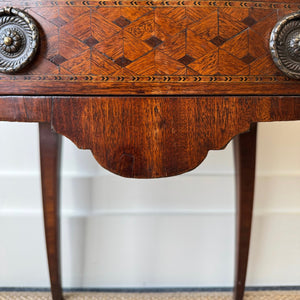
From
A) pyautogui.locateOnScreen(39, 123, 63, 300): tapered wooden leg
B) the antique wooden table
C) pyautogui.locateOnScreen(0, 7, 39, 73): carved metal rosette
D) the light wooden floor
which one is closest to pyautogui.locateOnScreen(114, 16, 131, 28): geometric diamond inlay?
the antique wooden table

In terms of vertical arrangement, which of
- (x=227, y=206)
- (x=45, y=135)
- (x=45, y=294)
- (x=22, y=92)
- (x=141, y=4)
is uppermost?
(x=141, y=4)

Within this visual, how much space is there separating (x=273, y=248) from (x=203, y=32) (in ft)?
2.53

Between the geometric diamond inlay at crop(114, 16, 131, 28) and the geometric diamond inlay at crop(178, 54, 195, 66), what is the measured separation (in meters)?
0.08

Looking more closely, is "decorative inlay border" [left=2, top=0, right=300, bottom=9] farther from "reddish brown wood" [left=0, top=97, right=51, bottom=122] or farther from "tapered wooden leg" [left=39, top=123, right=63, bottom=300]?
"tapered wooden leg" [left=39, top=123, right=63, bottom=300]

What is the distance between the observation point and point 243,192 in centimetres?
85

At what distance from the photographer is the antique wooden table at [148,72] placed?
46 centimetres

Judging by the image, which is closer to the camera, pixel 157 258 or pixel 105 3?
pixel 105 3

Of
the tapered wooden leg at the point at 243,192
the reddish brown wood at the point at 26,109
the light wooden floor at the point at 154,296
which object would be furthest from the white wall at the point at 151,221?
the reddish brown wood at the point at 26,109

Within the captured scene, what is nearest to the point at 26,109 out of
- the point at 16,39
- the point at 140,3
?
the point at 16,39

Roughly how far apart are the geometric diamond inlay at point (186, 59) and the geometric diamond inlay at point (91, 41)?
11 centimetres

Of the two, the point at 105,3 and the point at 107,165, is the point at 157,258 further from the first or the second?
the point at 105,3

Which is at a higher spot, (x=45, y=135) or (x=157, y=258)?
(x=45, y=135)

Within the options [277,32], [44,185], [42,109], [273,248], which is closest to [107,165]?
[42,109]

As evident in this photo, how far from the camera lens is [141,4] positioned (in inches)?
18.2
